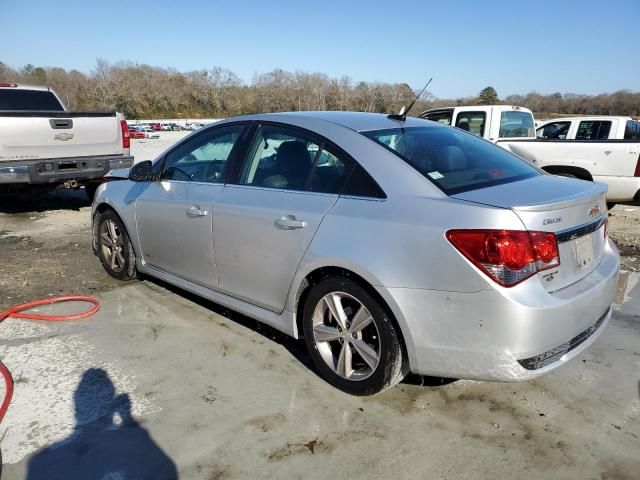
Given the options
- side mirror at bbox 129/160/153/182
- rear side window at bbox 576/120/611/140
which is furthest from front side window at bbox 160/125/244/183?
rear side window at bbox 576/120/611/140

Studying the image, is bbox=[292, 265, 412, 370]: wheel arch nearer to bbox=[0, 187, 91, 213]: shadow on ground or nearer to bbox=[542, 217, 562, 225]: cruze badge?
bbox=[542, 217, 562, 225]: cruze badge

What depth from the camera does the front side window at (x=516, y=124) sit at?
10.4 meters

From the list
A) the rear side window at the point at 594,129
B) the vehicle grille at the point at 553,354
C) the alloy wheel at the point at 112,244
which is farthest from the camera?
the rear side window at the point at 594,129

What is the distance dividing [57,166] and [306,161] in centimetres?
560

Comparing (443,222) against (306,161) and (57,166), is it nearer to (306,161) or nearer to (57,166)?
(306,161)

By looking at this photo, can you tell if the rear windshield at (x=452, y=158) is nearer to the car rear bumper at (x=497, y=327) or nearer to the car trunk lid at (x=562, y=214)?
the car trunk lid at (x=562, y=214)

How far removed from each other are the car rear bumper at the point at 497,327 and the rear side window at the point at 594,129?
33.0 feet

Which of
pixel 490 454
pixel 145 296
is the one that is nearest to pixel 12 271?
pixel 145 296

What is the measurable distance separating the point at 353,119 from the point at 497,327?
5.70ft

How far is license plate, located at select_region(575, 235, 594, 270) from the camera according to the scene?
104 inches

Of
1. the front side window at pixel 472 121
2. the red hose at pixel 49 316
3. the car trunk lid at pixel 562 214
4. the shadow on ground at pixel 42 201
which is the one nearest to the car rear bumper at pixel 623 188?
→ the front side window at pixel 472 121

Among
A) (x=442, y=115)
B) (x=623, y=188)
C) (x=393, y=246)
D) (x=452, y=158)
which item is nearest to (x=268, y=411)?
(x=393, y=246)

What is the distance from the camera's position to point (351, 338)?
2.92m

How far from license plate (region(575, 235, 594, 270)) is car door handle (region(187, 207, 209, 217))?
2.43 meters
